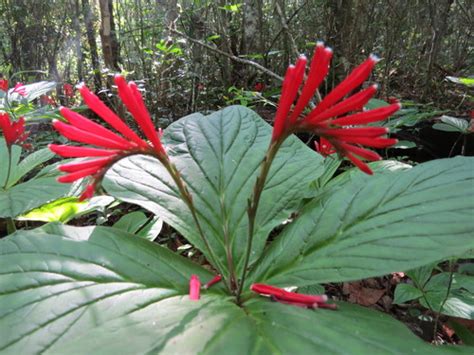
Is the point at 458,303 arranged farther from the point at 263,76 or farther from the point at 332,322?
the point at 263,76

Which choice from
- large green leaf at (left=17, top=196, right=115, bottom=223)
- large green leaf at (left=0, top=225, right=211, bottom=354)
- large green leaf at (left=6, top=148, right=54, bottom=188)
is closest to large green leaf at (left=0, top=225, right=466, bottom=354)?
large green leaf at (left=0, top=225, right=211, bottom=354)

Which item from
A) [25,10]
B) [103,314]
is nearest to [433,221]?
[103,314]

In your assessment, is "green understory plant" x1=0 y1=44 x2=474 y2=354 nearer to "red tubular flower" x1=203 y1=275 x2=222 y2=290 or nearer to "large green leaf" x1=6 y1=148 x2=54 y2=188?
"red tubular flower" x1=203 y1=275 x2=222 y2=290

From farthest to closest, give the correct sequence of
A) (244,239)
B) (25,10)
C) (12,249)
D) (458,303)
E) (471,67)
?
(25,10)
(471,67)
(458,303)
(244,239)
(12,249)

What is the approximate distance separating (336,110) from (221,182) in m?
0.48

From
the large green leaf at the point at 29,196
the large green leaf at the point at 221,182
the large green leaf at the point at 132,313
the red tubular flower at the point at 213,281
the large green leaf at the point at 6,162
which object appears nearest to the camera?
the large green leaf at the point at 132,313

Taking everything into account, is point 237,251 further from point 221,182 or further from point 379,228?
point 379,228

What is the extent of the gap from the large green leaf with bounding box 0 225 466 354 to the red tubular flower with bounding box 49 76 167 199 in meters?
0.19

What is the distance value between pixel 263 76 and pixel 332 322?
→ 519 cm

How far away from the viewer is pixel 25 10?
9375 millimetres

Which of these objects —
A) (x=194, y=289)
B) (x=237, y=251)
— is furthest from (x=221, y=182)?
(x=194, y=289)

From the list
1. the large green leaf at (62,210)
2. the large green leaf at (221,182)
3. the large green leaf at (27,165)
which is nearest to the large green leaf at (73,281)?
the large green leaf at (221,182)

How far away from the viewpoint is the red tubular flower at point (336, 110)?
2.27 feet

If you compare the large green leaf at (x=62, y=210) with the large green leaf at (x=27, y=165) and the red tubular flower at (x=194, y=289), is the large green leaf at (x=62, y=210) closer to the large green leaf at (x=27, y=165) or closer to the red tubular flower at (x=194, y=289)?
the large green leaf at (x=27, y=165)
